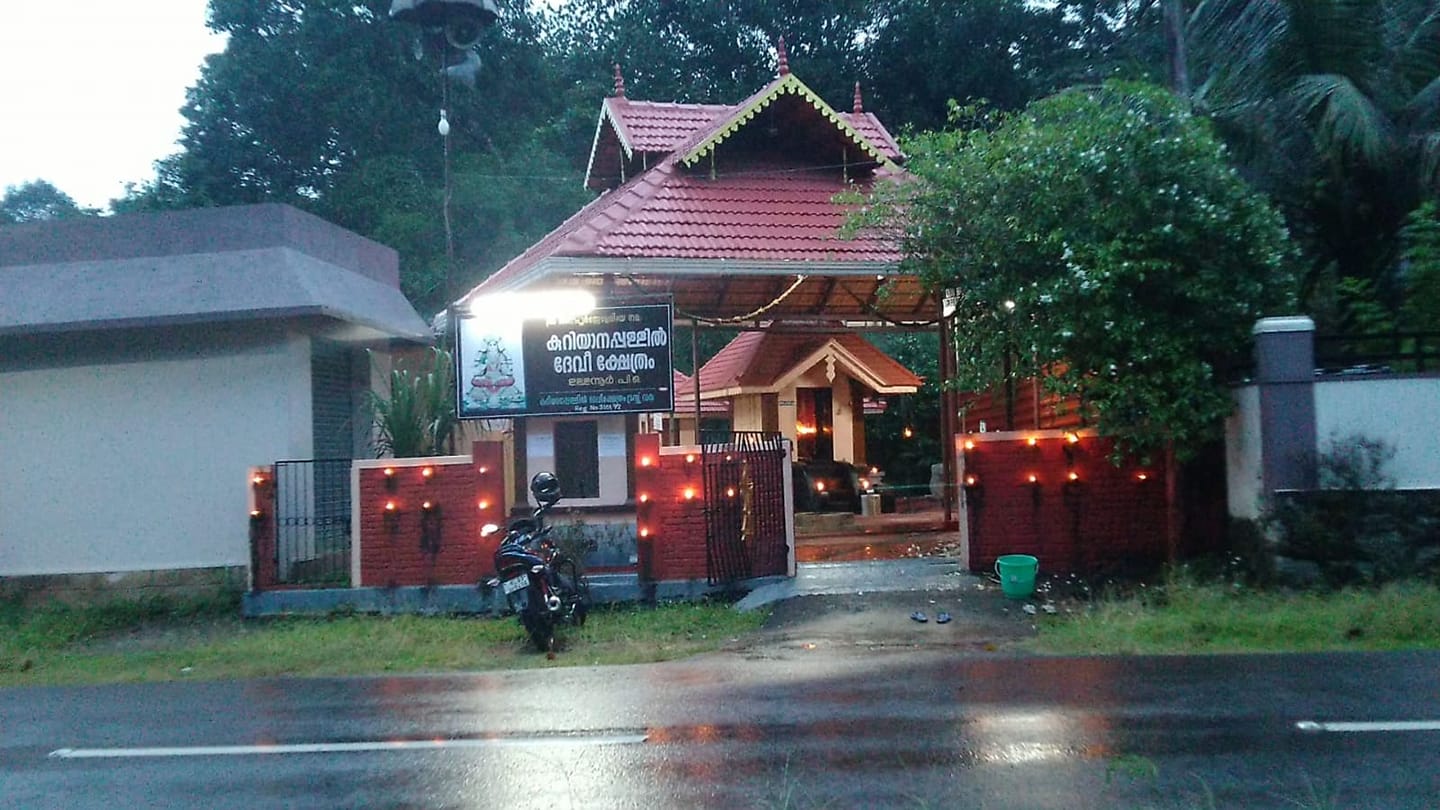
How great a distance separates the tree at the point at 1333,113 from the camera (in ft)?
49.1

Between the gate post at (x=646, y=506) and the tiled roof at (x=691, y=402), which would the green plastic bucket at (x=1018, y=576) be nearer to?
the gate post at (x=646, y=506)

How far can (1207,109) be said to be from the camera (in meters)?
15.8

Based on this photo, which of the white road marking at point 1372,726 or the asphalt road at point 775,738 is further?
the white road marking at point 1372,726

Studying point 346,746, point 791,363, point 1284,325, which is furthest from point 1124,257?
point 791,363

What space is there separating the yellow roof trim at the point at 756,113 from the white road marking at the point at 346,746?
10885mm

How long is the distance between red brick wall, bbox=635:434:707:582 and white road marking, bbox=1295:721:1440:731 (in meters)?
7.57

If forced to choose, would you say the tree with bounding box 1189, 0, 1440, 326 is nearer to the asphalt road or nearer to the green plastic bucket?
the green plastic bucket

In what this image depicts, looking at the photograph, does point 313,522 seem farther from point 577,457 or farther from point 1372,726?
point 1372,726

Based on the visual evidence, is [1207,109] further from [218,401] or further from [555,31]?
[555,31]

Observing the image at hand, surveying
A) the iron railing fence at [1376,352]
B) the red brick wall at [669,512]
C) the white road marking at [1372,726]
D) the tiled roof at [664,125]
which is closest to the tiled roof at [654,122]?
the tiled roof at [664,125]

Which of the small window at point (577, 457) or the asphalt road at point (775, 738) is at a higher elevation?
the small window at point (577, 457)

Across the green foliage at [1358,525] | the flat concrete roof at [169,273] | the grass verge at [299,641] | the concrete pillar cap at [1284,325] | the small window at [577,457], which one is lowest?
the grass verge at [299,641]

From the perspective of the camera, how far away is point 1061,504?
46.4 ft

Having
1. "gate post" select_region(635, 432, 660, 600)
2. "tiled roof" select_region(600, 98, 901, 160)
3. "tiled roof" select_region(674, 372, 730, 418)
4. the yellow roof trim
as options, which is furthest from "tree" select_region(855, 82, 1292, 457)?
"tiled roof" select_region(674, 372, 730, 418)
